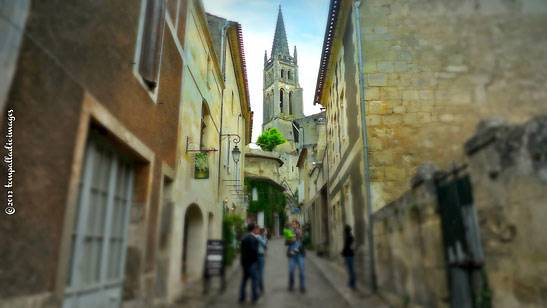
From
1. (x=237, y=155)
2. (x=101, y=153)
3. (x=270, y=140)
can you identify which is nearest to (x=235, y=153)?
(x=237, y=155)

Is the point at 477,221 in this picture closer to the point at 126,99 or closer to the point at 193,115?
the point at 126,99

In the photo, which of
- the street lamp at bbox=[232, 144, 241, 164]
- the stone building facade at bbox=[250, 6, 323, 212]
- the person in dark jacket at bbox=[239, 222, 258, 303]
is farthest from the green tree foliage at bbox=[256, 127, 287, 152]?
the person in dark jacket at bbox=[239, 222, 258, 303]

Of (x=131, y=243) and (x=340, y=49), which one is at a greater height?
(x=340, y=49)

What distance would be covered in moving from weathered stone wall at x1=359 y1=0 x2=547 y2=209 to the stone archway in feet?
15.9

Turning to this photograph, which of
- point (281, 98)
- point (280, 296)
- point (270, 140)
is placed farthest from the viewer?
point (281, 98)

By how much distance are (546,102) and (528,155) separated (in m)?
7.23

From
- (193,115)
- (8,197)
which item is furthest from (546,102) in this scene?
(8,197)

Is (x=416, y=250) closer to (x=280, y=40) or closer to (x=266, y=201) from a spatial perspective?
(x=266, y=201)

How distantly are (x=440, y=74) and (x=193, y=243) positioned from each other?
787cm

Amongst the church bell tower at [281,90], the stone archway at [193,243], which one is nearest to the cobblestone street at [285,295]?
the stone archway at [193,243]

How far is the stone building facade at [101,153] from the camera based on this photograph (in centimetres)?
319

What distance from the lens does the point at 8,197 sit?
3.00 metres

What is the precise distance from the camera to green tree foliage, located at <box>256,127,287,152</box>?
218 feet

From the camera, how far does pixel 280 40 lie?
8406 centimetres
